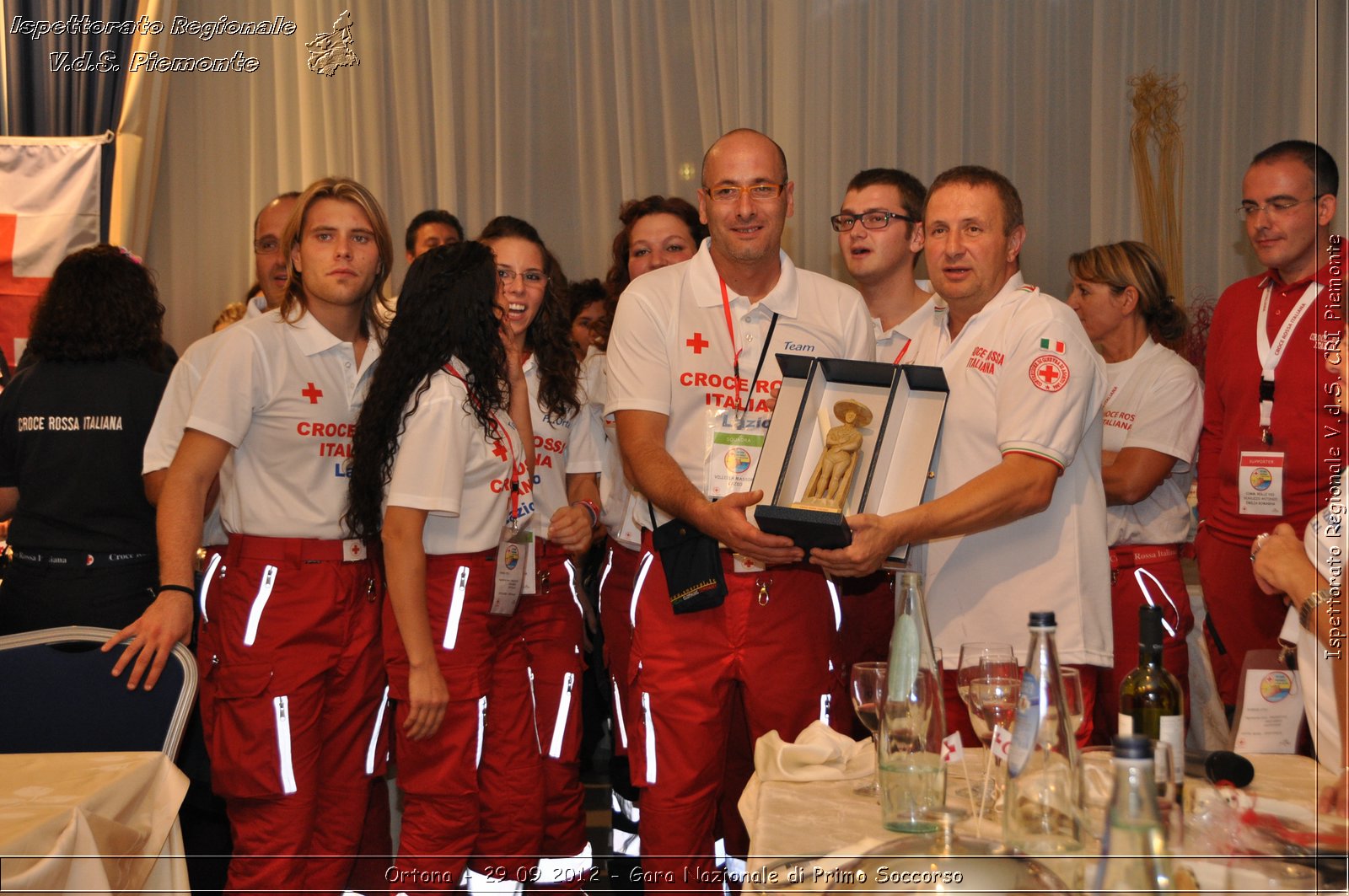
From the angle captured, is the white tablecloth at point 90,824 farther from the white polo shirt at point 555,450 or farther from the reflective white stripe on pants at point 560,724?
the white polo shirt at point 555,450

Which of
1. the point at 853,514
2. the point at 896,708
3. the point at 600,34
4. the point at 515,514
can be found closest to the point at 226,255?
the point at 600,34

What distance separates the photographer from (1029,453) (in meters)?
2.50

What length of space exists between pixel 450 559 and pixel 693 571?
2.11 ft

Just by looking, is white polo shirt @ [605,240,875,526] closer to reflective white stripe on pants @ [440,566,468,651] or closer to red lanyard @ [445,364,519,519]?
red lanyard @ [445,364,519,519]

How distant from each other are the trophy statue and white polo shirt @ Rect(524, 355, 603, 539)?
42.8 inches

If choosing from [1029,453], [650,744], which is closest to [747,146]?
[1029,453]

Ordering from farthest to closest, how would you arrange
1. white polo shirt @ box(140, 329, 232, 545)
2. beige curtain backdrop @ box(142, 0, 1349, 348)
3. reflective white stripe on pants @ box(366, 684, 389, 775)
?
beige curtain backdrop @ box(142, 0, 1349, 348) < white polo shirt @ box(140, 329, 232, 545) < reflective white stripe on pants @ box(366, 684, 389, 775)

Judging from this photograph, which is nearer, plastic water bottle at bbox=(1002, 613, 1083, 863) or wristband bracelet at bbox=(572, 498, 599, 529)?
plastic water bottle at bbox=(1002, 613, 1083, 863)

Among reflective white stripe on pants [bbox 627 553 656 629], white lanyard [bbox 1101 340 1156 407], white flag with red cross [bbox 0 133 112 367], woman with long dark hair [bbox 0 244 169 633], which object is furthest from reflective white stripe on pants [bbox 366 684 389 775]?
white flag with red cross [bbox 0 133 112 367]

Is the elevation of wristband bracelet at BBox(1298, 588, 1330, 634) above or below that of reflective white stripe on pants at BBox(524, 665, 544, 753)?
above

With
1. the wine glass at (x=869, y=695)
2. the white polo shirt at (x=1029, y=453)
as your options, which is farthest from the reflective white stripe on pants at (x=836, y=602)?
the wine glass at (x=869, y=695)

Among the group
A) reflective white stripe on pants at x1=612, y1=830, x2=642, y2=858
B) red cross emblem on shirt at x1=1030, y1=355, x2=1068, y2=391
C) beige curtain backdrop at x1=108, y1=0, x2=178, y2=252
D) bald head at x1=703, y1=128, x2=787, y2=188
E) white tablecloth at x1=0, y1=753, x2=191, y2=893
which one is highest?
beige curtain backdrop at x1=108, y1=0, x2=178, y2=252

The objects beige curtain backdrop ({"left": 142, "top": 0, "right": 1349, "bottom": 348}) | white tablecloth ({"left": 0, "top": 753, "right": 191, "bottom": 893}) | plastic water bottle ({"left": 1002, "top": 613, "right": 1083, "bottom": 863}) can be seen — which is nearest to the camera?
plastic water bottle ({"left": 1002, "top": 613, "right": 1083, "bottom": 863})

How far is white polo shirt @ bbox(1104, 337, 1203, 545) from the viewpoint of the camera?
140 inches
